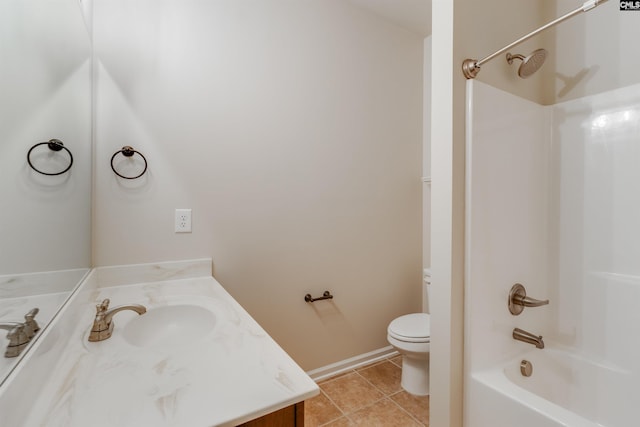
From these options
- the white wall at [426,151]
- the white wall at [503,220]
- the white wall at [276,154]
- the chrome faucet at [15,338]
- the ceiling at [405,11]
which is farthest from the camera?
the white wall at [426,151]

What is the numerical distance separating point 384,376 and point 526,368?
3.24 feet

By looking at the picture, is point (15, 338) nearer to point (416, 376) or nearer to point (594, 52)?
point (416, 376)

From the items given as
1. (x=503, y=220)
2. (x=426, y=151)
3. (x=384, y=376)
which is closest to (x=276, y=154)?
(x=503, y=220)

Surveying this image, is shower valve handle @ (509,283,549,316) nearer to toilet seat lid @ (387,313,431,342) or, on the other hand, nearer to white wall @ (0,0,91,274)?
toilet seat lid @ (387,313,431,342)

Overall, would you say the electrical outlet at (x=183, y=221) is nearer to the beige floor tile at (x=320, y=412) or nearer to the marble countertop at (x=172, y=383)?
the marble countertop at (x=172, y=383)

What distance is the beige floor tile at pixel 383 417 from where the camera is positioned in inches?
61.9

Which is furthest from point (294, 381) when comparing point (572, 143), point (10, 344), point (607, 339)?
point (572, 143)

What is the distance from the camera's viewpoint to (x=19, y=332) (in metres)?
0.57

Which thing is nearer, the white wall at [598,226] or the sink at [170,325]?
the sink at [170,325]

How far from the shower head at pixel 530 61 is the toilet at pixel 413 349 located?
4.68 feet

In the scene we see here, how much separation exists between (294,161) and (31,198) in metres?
1.32

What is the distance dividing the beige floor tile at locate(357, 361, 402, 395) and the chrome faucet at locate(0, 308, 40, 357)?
1.85 metres

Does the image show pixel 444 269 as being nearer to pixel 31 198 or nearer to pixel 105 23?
pixel 31 198

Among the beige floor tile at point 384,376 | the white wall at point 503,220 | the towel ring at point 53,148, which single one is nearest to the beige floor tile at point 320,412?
the beige floor tile at point 384,376
